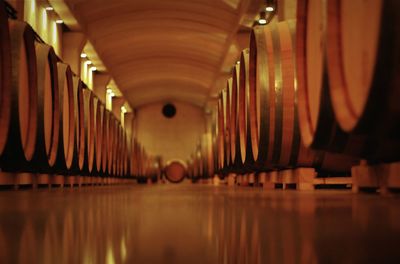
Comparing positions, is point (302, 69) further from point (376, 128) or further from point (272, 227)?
point (272, 227)

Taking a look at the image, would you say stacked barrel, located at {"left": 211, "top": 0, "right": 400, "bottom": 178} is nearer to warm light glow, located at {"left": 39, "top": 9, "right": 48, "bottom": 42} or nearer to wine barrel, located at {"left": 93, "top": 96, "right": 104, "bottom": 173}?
wine barrel, located at {"left": 93, "top": 96, "right": 104, "bottom": 173}

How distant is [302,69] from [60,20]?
12.8 metres

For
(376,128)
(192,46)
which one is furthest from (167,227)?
(192,46)

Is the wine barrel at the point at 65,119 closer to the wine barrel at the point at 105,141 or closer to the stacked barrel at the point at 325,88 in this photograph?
the stacked barrel at the point at 325,88

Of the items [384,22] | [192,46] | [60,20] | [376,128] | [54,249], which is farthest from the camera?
[192,46]

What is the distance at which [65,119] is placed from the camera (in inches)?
240

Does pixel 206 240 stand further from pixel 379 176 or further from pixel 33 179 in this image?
pixel 33 179

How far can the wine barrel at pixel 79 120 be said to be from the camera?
633cm

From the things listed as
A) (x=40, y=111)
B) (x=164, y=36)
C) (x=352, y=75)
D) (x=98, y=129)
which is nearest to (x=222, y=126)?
(x=98, y=129)

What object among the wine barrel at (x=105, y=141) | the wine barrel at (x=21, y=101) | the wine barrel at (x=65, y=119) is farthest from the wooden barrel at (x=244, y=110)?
the wine barrel at (x=105, y=141)

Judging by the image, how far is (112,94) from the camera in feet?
83.7

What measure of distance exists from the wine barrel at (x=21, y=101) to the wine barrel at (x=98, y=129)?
3.27 m

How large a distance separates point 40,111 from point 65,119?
1.46 m

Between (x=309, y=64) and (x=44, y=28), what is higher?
(x=44, y=28)
